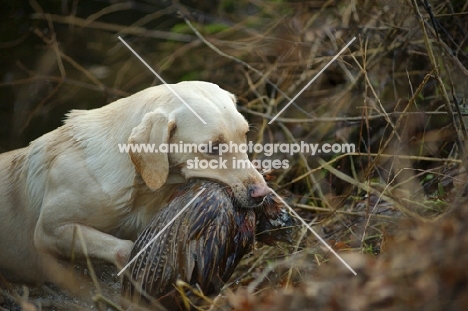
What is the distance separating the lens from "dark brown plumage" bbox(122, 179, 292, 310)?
139 inches

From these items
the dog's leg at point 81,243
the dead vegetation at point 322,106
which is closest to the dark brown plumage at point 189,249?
the dead vegetation at point 322,106

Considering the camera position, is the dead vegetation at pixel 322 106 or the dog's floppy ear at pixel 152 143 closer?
the dead vegetation at pixel 322 106

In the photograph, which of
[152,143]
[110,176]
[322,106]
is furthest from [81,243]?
[322,106]

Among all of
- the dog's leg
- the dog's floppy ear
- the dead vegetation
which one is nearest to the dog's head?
the dog's floppy ear

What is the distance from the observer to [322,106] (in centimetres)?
628

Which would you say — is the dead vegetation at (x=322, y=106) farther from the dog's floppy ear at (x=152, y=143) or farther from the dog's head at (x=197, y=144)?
the dog's floppy ear at (x=152, y=143)

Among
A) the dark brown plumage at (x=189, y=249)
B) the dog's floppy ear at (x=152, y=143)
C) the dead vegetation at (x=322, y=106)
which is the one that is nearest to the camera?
the dead vegetation at (x=322, y=106)

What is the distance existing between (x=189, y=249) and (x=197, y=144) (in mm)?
679

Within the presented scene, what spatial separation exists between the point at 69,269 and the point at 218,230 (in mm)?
1162

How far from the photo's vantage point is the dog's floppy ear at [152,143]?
12.9 feet

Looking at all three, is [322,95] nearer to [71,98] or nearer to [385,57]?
[385,57]

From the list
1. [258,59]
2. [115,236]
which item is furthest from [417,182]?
[258,59]

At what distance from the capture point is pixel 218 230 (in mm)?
3576

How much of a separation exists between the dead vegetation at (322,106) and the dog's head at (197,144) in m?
0.51
